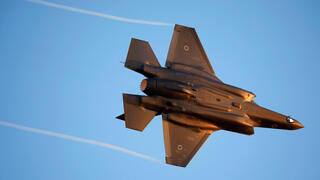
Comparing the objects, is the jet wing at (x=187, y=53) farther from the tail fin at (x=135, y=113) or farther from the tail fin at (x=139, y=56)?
the tail fin at (x=135, y=113)

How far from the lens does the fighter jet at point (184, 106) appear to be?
16906mm

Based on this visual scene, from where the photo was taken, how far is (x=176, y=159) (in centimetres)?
1709

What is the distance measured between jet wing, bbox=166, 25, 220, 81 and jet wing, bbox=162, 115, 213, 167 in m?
2.45

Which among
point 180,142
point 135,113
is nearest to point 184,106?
point 180,142

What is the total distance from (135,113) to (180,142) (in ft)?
7.08

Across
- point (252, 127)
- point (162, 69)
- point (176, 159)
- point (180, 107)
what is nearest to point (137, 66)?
point (162, 69)

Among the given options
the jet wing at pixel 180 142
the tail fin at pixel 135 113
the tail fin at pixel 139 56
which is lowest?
the jet wing at pixel 180 142

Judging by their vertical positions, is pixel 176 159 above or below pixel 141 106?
below

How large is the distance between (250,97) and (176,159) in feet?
13.4

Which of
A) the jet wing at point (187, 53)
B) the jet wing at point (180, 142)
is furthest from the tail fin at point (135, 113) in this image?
the jet wing at point (187, 53)

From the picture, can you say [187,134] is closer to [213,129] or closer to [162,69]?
[213,129]

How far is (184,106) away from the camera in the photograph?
17047 mm

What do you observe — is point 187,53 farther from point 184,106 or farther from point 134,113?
point 134,113

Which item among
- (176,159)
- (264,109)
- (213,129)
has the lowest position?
(176,159)
